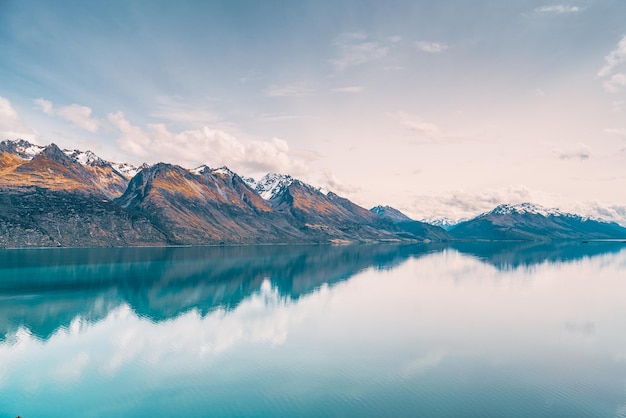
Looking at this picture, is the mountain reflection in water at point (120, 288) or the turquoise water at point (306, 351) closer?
the turquoise water at point (306, 351)

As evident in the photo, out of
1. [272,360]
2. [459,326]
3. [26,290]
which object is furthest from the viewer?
[26,290]

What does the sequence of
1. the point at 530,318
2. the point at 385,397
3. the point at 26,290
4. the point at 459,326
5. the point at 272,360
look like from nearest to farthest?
the point at 385,397, the point at 272,360, the point at 459,326, the point at 530,318, the point at 26,290

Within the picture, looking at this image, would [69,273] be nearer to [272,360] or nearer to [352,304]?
[352,304]

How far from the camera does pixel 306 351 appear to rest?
6638cm

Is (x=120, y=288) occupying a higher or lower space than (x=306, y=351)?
lower

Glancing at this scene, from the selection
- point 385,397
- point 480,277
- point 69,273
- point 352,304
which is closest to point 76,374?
point 385,397

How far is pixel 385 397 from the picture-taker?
4712cm

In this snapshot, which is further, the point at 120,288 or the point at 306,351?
the point at 120,288

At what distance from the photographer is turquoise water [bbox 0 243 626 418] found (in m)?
46.0

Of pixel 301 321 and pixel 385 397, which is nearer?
pixel 385 397

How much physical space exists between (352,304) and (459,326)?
106 ft

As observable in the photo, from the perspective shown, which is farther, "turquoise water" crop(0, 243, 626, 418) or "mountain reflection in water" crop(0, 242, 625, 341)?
"mountain reflection in water" crop(0, 242, 625, 341)

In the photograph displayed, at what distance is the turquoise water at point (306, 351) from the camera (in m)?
46.0

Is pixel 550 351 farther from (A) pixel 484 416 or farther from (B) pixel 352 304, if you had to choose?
(B) pixel 352 304
